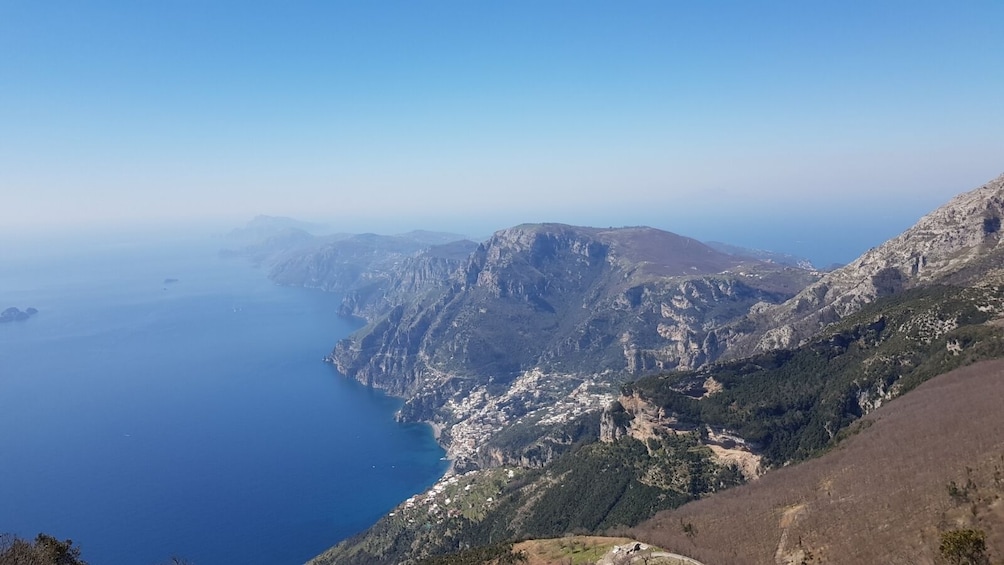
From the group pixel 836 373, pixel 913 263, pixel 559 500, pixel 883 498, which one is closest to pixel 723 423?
pixel 836 373

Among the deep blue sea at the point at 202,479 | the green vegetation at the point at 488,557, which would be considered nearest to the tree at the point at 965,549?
the green vegetation at the point at 488,557

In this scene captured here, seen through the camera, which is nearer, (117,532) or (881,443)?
(881,443)

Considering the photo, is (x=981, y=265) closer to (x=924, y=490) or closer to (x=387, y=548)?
(x=924, y=490)

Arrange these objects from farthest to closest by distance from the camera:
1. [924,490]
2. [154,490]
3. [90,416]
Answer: [90,416] < [154,490] < [924,490]

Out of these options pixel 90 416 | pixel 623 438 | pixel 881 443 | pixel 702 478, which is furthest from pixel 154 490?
pixel 881 443

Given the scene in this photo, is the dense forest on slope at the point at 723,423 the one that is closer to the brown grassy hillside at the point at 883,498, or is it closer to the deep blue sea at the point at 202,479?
the brown grassy hillside at the point at 883,498

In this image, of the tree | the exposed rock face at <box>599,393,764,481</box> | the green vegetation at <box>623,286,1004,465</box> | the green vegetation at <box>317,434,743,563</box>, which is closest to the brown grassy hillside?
the tree
